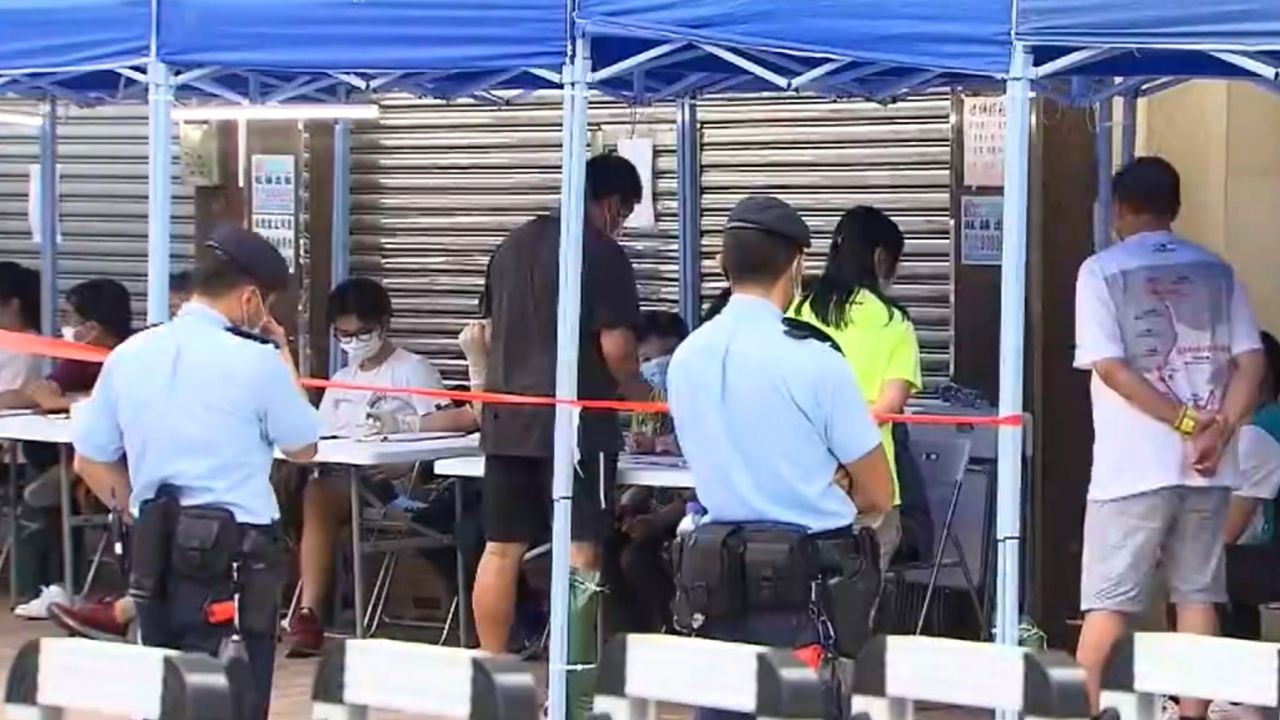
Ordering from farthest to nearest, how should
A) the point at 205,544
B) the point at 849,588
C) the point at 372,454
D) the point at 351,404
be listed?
1. the point at 351,404
2. the point at 372,454
3. the point at 205,544
4. the point at 849,588

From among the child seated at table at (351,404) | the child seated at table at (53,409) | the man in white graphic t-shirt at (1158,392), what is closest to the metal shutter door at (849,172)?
the child seated at table at (351,404)

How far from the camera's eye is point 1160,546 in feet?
23.6

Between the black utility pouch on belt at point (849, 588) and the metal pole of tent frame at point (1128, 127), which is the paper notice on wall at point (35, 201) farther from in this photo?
the black utility pouch on belt at point (849, 588)

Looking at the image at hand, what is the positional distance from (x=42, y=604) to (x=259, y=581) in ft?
15.3

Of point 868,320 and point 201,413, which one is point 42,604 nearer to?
point 868,320

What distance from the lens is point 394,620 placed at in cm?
1048

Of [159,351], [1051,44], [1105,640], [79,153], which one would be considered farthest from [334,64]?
[79,153]

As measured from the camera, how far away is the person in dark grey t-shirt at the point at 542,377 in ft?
25.8

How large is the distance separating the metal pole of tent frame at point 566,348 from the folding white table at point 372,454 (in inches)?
54.6

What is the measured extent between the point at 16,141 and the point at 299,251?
2139 millimetres

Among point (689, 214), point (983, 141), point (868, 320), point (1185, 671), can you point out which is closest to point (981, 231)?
point (983, 141)

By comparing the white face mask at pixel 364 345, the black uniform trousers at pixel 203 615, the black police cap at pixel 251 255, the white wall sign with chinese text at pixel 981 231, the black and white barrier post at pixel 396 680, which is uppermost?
the white wall sign with chinese text at pixel 981 231

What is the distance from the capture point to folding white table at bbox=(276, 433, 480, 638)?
8.88 metres

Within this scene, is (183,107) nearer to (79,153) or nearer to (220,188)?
(220,188)
